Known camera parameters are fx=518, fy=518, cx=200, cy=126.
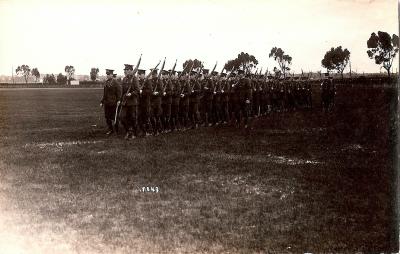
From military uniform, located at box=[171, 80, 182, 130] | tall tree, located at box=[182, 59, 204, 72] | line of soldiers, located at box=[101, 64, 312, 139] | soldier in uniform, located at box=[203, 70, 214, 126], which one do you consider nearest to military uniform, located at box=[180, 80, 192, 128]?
line of soldiers, located at box=[101, 64, 312, 139]

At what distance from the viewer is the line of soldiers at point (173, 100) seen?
1317 cm

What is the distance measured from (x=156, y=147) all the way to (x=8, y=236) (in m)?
5.42

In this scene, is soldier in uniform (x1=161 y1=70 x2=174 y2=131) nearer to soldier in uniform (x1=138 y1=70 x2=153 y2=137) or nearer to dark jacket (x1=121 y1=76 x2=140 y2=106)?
soldier in uniform (x1=138 y1=70 x2=153 y2=137)

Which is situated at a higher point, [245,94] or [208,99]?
[245,94]

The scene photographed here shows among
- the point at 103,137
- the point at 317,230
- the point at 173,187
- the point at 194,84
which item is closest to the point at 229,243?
the point at 317,230

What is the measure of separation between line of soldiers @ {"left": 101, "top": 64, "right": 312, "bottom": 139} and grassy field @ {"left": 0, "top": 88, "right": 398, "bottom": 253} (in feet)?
4.60

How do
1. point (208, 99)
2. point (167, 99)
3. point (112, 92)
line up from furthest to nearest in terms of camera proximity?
1. point (208, 99)
2. point (167, 99)
3. point (112, 92)

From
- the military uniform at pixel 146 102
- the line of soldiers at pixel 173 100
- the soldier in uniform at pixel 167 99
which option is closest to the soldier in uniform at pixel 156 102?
the line of soldiers at pixel 173 100

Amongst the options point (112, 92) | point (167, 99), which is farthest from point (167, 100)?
point (112, 92)

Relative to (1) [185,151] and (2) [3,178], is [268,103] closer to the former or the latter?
(1) [185,151]

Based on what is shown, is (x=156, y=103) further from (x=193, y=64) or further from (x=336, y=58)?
(x=336, y=58)

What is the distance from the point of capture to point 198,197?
23.7 feet

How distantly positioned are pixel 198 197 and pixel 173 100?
7.81 meters

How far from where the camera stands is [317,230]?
235 inches
